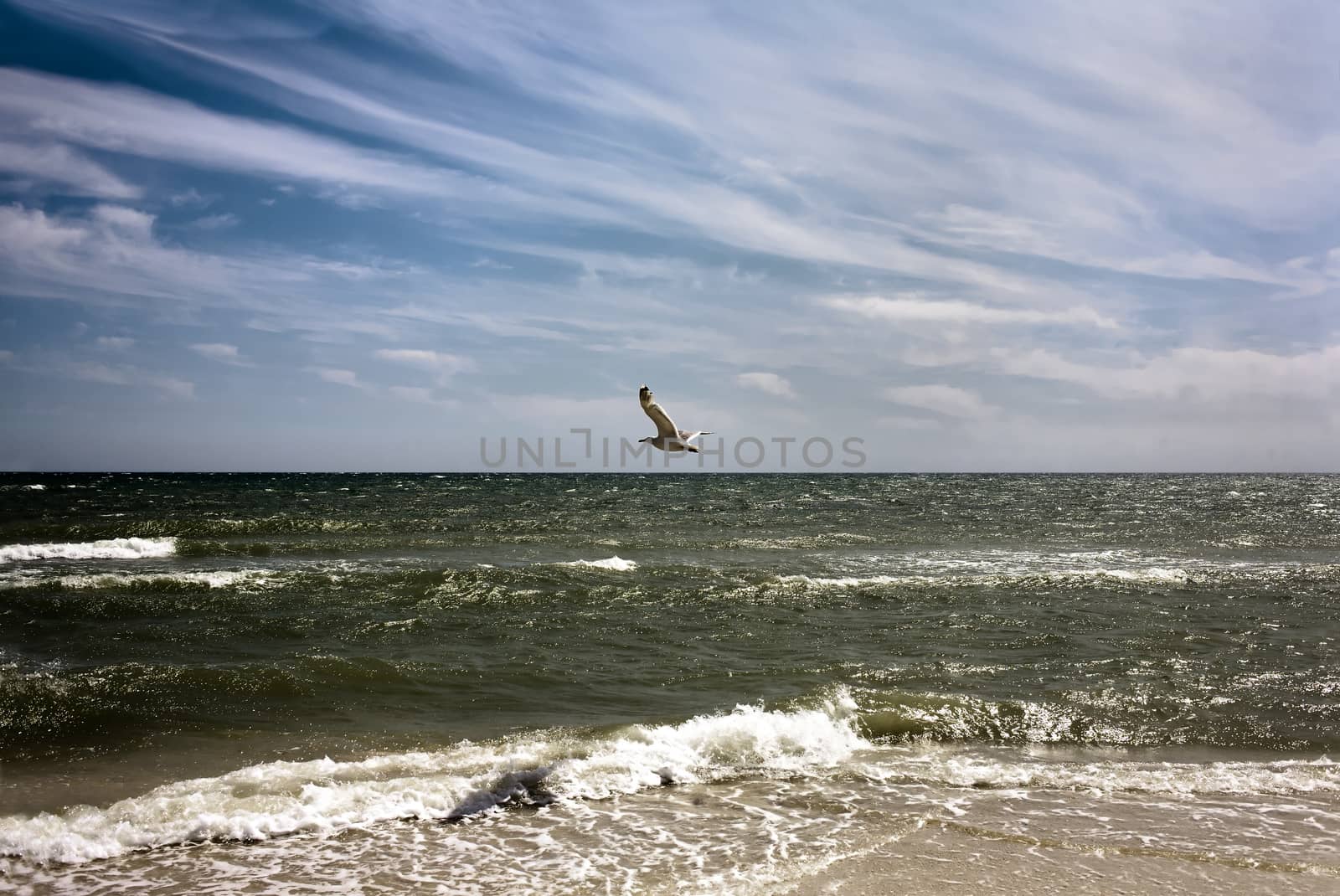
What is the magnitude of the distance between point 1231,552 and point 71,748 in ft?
93.4

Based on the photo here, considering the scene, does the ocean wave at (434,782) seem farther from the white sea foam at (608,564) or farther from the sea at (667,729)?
the white sea foam at (608,564)

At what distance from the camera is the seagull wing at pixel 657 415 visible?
33.3 feet

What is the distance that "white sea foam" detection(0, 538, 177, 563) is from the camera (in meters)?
23.6

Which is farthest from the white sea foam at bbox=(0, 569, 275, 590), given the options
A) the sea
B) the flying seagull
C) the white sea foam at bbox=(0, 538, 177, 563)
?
the flying seagull

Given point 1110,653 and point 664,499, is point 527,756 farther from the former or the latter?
point 664,499

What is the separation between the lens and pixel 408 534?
29078mm

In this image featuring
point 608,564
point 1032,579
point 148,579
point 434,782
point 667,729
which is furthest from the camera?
point 608,564

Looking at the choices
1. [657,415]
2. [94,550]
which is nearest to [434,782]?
[657,415]

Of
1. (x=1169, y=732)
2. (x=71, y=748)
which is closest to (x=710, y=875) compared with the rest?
(x=1169, y=732)

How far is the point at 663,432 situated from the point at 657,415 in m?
Answer: 0.36

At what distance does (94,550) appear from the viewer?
2495cm

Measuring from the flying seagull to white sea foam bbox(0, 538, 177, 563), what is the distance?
1996cm

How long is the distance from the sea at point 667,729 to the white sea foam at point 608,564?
1.01 m

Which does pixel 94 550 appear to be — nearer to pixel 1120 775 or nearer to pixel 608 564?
pixel 608 564
